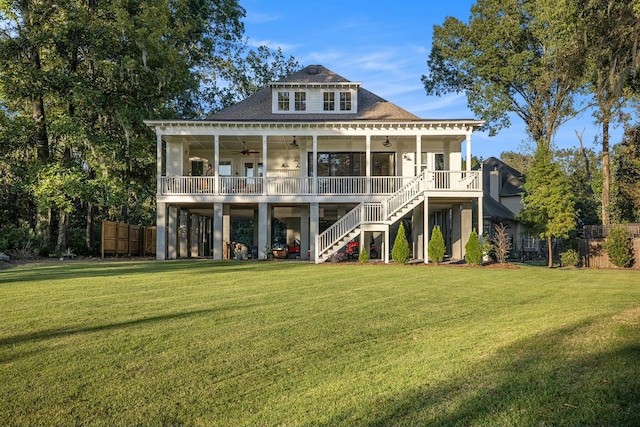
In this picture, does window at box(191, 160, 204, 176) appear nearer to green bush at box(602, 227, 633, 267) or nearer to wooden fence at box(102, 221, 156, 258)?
wooden fence at box(102, 221, 156, 258)

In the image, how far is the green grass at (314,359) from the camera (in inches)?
144

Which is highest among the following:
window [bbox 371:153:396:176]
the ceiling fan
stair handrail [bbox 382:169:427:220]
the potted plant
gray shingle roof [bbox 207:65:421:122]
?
gray shingle roof [bbox 207:65:421:122]

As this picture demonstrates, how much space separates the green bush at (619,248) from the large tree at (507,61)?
20.8 feet

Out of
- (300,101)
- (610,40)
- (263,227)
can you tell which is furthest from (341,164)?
(610,40)

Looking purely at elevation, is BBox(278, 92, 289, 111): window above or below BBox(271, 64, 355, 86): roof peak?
below

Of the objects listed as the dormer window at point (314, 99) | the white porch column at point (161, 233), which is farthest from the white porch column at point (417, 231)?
the white porch column at point (161, 233)

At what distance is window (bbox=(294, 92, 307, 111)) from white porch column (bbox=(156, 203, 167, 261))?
7.16 meters

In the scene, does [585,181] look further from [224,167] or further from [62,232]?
[62,232]

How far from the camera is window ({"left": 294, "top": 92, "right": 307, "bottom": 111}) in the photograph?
23.6 meters

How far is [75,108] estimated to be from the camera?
76.8ft

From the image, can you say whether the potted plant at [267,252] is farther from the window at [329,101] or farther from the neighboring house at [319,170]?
the window at [329,101]

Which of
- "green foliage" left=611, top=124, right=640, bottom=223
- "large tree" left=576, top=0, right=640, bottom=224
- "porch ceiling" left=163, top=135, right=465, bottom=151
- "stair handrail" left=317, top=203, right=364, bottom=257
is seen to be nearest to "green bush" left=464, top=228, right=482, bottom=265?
"stair handrail" left=317, top=203, right=364, bottom=257

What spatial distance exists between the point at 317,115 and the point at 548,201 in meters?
10.2

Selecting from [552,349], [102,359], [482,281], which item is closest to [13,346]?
[102,359]
